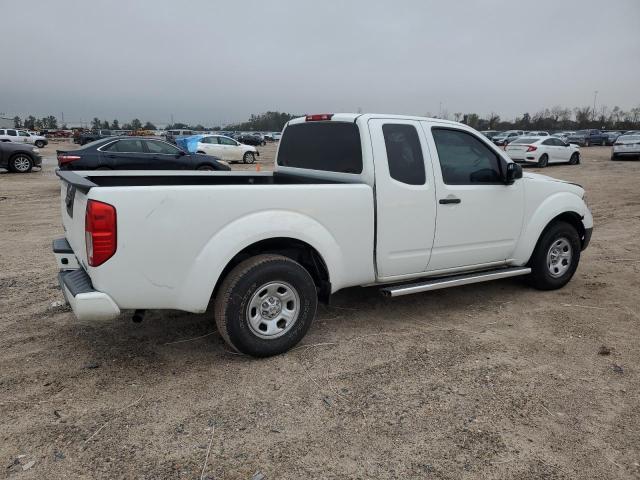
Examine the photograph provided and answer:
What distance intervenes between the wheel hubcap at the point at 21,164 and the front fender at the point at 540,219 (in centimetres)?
1927

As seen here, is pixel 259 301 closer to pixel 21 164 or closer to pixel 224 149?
pixel 21 164

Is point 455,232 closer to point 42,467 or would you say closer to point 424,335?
point 424,335

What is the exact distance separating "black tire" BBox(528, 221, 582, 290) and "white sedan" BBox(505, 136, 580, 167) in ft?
61.7

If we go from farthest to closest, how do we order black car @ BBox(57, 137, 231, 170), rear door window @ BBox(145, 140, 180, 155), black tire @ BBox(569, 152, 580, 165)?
black tire @ BBox(569, 152, 580, 165)
rear door window @ BBox(145, 140, 180, 155)
black car @ BBox(57, 137, 231, 170)

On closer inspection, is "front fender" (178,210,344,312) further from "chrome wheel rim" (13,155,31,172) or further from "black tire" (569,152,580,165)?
"black tire" (569,152,580,165)

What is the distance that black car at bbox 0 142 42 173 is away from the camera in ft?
59.4

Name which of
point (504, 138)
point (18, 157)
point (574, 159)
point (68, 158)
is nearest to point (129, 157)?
point (68, 158)

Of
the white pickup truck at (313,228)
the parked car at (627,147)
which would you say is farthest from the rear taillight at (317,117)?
the parked car at (627,147)

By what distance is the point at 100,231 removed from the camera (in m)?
3.03

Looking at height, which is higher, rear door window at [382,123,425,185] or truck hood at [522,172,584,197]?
rear door window at [382,123,425,185]

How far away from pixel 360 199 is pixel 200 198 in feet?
4.27

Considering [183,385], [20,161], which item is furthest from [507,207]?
[20,161]

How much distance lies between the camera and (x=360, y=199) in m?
3.91

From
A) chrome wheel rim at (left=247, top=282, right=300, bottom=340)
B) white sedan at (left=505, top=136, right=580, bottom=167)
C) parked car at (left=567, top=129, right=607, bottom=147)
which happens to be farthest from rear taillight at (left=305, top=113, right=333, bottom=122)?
parked car at (left=567, top=129, right=607, bottom=147)
